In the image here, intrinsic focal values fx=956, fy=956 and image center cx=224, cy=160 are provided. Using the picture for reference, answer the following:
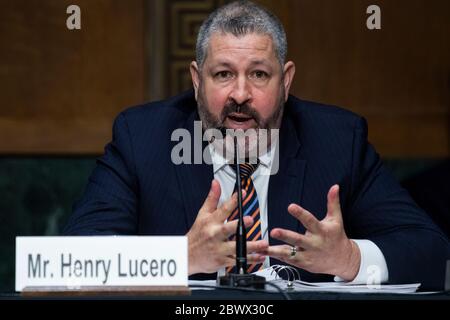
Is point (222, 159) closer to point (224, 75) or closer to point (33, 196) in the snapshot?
point (224, 75)

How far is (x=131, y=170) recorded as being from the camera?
113 inches

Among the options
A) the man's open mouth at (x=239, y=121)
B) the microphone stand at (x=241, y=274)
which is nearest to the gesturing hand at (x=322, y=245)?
the microphone stand at (x=241, y=274)

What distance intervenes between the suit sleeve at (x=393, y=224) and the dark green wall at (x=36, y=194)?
4.36ft

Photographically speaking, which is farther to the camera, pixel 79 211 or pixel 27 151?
pixel 27 151

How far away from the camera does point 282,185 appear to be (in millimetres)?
2848

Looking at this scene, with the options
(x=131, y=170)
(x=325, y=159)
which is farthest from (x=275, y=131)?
(x=131, y=170)

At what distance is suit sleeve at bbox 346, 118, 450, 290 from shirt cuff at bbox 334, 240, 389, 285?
0.09 feet

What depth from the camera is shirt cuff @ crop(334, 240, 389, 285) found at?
241 cm

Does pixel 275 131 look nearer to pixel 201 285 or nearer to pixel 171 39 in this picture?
pixel 201 285

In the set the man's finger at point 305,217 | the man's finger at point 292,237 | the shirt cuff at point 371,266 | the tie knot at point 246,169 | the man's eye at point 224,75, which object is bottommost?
the shirt cuff at point 371,266

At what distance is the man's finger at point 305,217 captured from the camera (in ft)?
7.30

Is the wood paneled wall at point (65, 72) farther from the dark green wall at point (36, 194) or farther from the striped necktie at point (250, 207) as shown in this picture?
the striped necktie at point (250, 207)

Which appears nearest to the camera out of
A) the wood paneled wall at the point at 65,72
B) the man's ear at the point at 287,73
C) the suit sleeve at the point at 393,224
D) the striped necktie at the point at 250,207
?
the suit sleeve at the point at 393,224

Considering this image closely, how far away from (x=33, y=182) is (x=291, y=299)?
8.64ft
